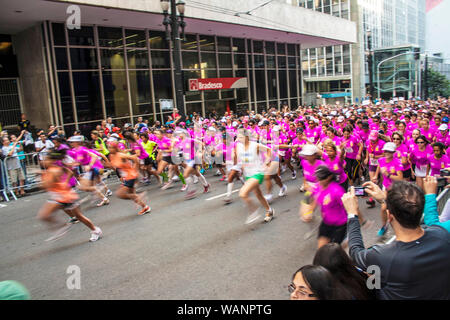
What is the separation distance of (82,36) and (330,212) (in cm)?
1766

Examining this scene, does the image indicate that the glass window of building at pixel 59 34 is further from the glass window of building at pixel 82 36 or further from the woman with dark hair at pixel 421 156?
the woman with dark hair at pixel 421 156

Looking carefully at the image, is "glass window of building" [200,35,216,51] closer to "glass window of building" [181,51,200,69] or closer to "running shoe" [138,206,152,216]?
"glass window of building" [181,51,200,69]

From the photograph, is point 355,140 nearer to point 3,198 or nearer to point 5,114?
point 3,198

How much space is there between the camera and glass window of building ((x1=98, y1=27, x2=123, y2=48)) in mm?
19141

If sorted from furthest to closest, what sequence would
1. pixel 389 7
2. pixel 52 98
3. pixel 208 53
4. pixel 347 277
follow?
pixel 389 7
pixel 208 53
pixel 52 98
pixel 347 277

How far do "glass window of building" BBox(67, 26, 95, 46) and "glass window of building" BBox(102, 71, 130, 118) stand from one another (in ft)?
5.73

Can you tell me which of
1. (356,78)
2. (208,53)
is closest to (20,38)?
(208,53)

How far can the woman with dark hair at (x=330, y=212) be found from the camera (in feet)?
15.3

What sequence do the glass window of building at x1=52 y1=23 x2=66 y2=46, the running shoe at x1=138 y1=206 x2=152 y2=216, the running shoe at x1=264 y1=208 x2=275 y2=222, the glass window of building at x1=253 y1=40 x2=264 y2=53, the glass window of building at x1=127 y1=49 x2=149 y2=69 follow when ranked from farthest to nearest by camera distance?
the glass window of building at x1=253 y1=40 x2=264 y2=53 < the glass window of building at x1=127 y1=49 x2=149 y2=69 < the glass window of building at x1=52 y1=23 x2=66 y2=46 < the running shoe at x1=138 y1=206 x2=152 y2=216 < the running shoe at x1=264 y1=208 x2=275 y2=222

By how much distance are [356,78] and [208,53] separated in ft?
139

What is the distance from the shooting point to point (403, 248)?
2201mm

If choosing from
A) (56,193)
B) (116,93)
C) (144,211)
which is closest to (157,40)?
(116,93)

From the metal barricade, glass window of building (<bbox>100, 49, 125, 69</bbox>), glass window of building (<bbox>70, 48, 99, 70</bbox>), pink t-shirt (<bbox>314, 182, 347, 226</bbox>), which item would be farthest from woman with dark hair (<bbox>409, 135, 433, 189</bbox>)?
glass window of building (<bbox>100, 49, 125, 69</bbox>)

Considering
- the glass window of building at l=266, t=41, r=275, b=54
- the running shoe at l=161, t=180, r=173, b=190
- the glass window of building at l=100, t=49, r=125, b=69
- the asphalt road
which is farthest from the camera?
the glass window of building at l=266, t=41, r=275, b=54
